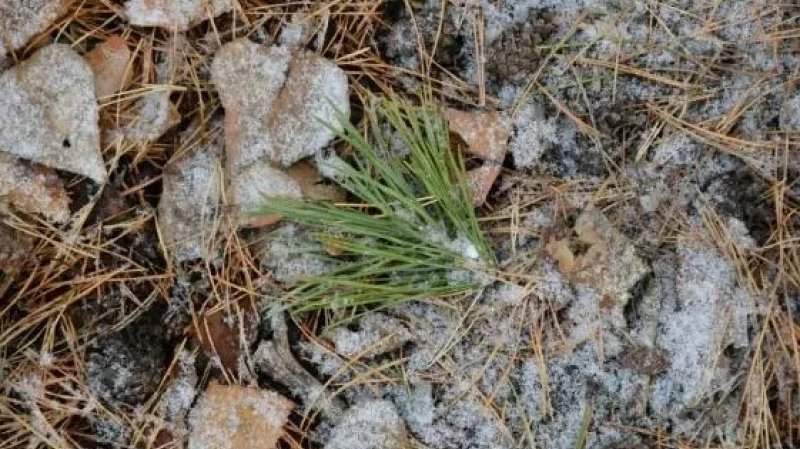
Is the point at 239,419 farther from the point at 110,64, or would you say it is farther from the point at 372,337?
the point at 110,64

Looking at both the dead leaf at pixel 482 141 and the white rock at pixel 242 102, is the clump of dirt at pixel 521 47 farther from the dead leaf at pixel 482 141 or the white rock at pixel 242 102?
the white rock at pixel 242 102

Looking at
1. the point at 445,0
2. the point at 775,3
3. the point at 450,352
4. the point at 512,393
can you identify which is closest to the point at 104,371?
the point at 450,352

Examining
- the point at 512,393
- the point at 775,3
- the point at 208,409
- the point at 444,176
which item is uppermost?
the point at 775,3

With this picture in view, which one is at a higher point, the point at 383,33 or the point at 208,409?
the point at 383,33

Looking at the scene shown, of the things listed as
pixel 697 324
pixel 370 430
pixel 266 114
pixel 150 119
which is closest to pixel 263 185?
pixel 266 114

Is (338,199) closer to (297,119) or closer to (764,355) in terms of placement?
(297,119)

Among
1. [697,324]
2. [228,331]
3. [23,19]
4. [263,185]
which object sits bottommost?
[228,331]

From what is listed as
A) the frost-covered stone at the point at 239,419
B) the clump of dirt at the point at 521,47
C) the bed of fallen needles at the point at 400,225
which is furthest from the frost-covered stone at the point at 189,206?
the clump of dirt at the point at 521,47
